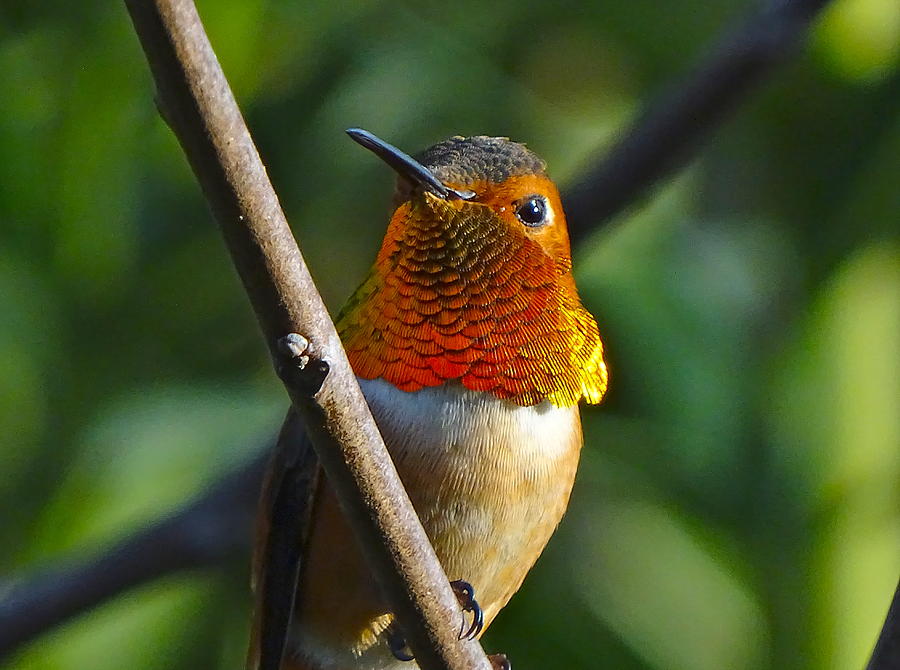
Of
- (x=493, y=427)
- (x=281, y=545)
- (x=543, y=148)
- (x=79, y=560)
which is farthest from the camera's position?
(x=543, y=148)

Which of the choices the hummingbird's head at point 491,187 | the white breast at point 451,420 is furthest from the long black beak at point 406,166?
the white breast at point 451,420

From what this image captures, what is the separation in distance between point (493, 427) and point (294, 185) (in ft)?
6.49

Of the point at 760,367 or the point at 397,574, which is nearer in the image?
the point at 397,574

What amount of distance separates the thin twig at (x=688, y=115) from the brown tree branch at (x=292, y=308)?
149 cm

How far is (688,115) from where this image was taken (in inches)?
118

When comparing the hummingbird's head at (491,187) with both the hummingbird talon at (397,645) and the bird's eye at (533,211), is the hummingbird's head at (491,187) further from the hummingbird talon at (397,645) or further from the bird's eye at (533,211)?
the hummingbird talon at (397,645)

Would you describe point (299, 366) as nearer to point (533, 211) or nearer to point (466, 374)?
point (466, 374)

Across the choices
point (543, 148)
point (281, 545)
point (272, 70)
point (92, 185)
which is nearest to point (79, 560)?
point (281, 545)

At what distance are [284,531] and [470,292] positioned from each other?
0.59 metres

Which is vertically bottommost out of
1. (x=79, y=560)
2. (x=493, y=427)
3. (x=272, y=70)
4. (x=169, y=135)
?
(x=79, y=560)

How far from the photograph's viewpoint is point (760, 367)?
3.88 metres

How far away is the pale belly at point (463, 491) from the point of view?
7.58ft

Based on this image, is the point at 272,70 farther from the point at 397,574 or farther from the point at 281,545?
the point at 397,574

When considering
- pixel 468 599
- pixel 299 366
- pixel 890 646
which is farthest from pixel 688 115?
pixel 299 366
